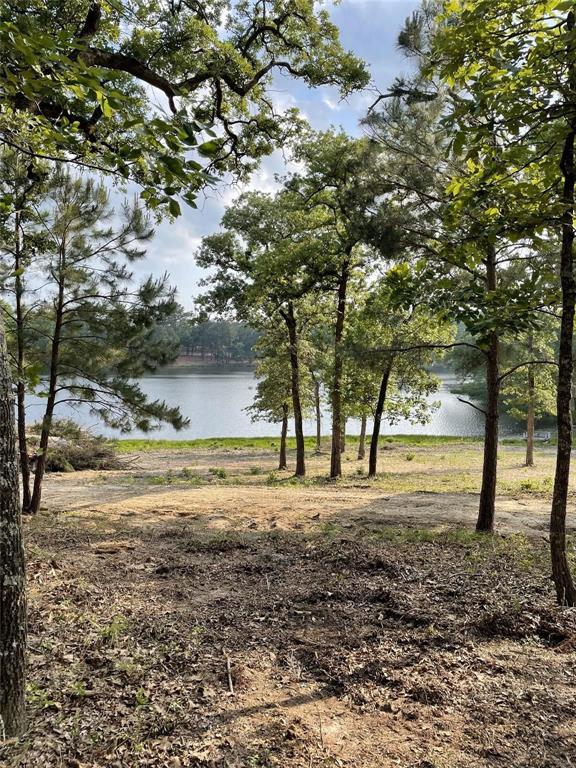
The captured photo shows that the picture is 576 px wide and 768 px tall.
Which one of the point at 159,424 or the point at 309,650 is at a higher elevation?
the point at 159,424

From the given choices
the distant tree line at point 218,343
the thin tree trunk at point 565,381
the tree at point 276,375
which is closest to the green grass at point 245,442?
the tree at point 276,375

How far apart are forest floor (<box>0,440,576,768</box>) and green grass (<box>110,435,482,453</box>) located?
909 inches

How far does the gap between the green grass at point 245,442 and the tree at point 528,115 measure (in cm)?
2588

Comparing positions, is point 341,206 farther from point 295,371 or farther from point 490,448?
point 295,371

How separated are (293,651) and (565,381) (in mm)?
2964

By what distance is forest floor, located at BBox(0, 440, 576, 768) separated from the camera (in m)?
2.48

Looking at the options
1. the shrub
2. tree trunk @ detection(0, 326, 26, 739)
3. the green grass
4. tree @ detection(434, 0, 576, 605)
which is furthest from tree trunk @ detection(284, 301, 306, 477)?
tree trunk @ detection(0, 326, 26, 739)

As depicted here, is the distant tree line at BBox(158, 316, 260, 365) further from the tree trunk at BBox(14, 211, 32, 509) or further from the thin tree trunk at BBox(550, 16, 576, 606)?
the thin tree trunk at BBox(550, 16, 576, 606)

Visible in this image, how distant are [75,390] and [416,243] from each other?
6461mm

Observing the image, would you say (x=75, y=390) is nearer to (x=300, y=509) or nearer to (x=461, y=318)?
(x=300, y=509)

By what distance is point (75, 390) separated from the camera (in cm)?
877

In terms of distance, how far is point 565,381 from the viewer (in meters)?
4.02

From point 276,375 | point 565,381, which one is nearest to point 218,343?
point 276,375

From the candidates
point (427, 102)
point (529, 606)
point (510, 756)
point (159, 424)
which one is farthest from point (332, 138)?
point (510, 756)
